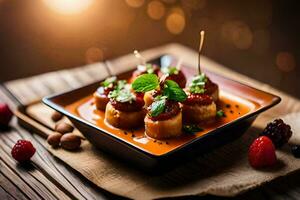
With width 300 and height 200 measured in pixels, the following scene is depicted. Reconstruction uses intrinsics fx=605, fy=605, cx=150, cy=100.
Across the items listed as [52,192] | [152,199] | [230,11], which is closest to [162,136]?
[152,199]

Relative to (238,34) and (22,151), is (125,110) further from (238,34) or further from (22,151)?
(238,34)

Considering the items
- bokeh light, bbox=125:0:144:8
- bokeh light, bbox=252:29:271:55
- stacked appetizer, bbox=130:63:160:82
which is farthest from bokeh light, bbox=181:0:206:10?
stacked appetizer, bbox=130:63:160:82

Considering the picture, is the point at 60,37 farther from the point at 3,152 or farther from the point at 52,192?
the point at 52,192

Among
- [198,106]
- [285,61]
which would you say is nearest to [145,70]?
[198,106]

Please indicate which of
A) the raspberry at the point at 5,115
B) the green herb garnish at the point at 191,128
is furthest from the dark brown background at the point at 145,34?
the green herb garnish at the point at 191,128

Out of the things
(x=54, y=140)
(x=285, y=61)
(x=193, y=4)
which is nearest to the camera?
(x=54, y=140)

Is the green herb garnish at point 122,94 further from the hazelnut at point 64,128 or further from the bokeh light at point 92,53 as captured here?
the bokeh light at point 92,53
